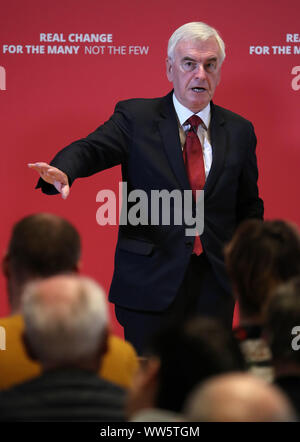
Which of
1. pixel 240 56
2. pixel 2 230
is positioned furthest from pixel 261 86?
pixel 2 230

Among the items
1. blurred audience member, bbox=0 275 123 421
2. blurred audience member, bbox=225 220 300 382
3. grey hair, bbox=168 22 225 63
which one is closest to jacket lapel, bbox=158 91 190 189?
grey hair, bbox=168 22 225 63

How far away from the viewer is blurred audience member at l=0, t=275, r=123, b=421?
5.49 feet

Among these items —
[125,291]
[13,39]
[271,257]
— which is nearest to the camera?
Answer: [271,257]

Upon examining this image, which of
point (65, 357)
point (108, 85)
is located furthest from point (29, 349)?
point (108, 85)

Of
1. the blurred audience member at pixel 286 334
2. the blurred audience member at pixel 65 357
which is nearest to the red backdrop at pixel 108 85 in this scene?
the blurred audience member at pixel 286 334

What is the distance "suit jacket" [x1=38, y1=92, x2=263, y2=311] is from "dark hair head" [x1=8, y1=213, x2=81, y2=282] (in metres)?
0.79

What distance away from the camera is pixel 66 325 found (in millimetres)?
1751

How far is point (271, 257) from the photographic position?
2424mm

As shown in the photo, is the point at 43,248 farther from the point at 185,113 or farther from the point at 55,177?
the point at 185,113

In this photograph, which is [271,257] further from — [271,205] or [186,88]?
[271,205]

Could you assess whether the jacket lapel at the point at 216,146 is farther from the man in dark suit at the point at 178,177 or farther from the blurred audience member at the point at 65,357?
the blurred audience member at the point at 65,357

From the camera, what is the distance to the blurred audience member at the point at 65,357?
167cm

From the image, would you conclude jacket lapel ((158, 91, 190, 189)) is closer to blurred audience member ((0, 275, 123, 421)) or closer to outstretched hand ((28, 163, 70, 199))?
outstretched hand ((28, 163, 70, 199))

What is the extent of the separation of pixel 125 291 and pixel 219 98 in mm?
1449
